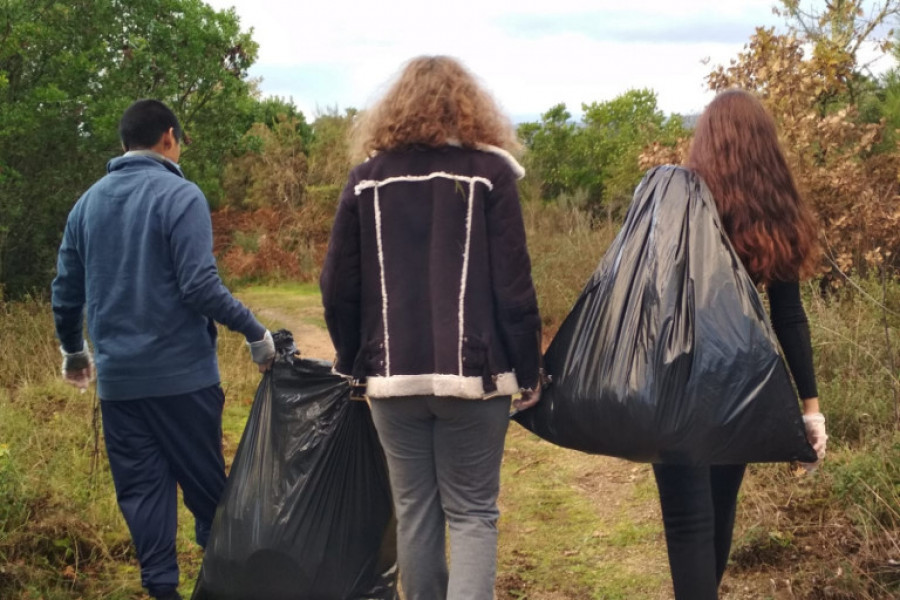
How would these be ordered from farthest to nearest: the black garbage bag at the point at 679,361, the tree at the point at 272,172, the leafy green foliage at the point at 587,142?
the tree at the point at 272,172, the leafy green foliage at the point at 587,142, the black garbage bag at the point at 679,361

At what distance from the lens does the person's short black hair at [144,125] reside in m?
3.40

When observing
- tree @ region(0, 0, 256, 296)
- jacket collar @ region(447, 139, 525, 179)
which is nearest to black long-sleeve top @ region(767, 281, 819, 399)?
jacket collar @ region(447, 139, 525, 179)

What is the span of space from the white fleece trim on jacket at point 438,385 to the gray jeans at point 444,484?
47 millimetres

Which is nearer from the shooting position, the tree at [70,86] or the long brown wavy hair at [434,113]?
the long brown wavy hair at [434,113]

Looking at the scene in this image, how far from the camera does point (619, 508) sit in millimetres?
4688

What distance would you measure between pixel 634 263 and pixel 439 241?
1.86ft

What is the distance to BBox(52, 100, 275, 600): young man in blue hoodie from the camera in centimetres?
325

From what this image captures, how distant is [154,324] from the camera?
10.7 ft

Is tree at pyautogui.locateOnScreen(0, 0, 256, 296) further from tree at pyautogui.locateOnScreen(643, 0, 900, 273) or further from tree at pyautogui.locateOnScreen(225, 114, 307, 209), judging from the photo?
tree at pyautogui.locateOnScreen(225, 114, 307, 209)

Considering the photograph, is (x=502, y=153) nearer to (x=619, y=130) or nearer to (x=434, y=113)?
(x=434, y=113)

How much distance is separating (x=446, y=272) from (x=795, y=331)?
1053 millimetres

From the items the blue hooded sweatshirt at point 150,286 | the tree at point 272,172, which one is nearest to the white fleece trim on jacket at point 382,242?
the blue hooded sweatshirt at point 150,286

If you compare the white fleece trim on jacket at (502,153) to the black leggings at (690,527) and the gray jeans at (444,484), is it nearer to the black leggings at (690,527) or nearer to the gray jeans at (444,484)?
the gray jeans at (444,484)

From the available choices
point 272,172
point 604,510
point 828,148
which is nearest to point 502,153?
point 604,510
